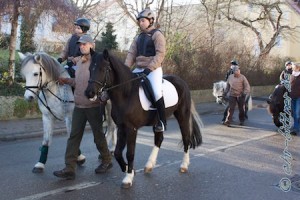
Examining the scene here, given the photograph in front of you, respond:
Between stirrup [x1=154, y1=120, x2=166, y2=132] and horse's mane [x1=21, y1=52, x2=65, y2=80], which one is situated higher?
horse's mane [x1=21, y1=52, x2=65, y2=80]

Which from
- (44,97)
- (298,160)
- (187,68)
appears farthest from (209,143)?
(187,68)

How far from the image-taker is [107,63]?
19.1ft

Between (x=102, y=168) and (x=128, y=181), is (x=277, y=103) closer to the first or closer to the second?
(x=102, y=168)

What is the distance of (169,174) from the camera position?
279 inches

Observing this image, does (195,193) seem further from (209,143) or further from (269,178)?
(209,143)

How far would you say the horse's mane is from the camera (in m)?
6.68

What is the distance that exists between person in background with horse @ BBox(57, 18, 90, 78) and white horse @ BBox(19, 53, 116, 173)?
42 cm

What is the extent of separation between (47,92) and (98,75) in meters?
1.69

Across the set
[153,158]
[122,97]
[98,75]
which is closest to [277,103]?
[153,158]

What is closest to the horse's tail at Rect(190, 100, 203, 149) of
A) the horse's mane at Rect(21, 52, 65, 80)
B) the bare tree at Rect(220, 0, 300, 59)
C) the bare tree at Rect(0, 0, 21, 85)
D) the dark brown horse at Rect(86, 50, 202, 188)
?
the dark brown horse at Rect(86, 50, 202, 188)

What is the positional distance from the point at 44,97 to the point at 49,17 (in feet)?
26.5

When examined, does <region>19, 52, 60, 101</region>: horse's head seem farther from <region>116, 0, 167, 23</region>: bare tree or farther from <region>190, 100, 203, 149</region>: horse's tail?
<region>116, 0, 167, 23</region>: bare tree

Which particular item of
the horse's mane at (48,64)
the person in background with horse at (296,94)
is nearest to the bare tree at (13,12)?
the horse's mane at (48,64)

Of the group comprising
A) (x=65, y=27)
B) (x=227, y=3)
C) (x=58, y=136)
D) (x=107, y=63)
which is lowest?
(x=58, y=136)
